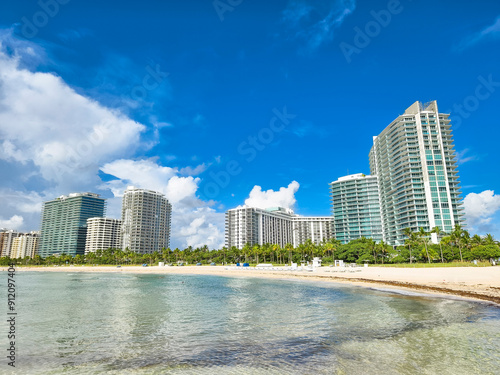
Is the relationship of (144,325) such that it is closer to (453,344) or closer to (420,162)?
(453,344)

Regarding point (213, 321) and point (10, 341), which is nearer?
point (10, 341)

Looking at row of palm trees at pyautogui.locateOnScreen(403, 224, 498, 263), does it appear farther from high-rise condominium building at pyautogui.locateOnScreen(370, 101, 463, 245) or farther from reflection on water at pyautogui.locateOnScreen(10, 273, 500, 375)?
reflection on water at pyautogui.locateOnScreen(10, 273, 500, 375)

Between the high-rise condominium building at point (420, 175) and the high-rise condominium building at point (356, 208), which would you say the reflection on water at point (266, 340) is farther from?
the high-rise condominium building at point (356, 208)

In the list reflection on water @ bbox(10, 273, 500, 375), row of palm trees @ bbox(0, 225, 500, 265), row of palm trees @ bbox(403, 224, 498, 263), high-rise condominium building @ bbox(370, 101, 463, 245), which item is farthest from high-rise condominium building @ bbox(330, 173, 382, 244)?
reflection on water @ bbox(10, 273, 500, 375)

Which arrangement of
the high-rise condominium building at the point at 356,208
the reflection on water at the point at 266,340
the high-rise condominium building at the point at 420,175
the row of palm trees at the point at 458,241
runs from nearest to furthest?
1. the reflection on water at the point at 266,340
2. the row of palm trees at the point at 458,241
3. the high-rise condominium building at the point at 420,175
4. the high-rise condominium building at the point at 356,208

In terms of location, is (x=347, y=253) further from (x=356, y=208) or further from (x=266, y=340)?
(x=266, y=340)

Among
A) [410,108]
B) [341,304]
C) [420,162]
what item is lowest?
[341,304]

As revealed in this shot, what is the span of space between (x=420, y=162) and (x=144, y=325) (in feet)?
480

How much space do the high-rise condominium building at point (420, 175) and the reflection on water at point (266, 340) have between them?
122 m

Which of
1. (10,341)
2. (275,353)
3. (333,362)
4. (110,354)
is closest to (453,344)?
(333,362)

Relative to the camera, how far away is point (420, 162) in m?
138

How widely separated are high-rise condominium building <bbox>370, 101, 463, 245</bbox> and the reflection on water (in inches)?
4793

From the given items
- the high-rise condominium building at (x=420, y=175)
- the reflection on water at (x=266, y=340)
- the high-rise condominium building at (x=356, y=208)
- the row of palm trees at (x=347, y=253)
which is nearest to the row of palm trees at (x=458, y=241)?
the row of palm trees at (x=347, y=253)

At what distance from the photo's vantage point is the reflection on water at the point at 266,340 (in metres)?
10.9
